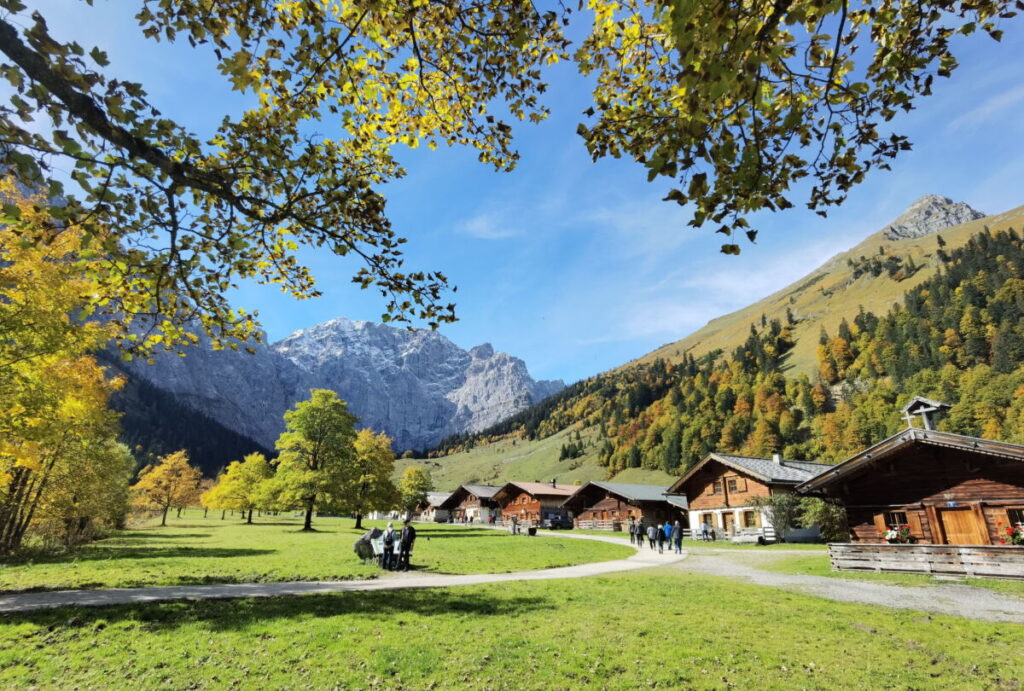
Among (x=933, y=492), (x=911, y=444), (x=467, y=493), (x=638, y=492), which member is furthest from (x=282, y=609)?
(x=467, y=493)

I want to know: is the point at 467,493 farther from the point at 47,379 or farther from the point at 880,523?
the point at 47,379

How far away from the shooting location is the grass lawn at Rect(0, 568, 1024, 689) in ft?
25.1

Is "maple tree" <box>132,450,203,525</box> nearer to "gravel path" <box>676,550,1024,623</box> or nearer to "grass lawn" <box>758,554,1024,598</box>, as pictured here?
"grass lawn" <box>758,554,1024,598</box>

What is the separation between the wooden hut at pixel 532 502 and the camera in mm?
76938

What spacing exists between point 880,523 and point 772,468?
73.9 feet

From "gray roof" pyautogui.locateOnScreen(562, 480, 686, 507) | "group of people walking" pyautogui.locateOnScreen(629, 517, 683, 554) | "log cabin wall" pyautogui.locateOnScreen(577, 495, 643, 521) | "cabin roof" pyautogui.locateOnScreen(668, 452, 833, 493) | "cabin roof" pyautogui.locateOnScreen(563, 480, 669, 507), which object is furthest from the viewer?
"log cabin wall" pyautogui.locateOnScreen(577, 495, 643, 521)

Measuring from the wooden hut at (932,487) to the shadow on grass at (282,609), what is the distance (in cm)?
2099

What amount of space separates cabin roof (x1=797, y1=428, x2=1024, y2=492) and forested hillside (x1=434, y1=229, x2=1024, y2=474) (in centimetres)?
11339

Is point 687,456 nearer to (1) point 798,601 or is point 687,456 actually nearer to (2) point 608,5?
(1) point 798,601

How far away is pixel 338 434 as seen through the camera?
150 ft

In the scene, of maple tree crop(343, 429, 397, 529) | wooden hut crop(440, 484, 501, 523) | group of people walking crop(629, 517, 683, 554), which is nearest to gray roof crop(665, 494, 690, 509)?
group of people walking crop(629, 517, 683, 554)

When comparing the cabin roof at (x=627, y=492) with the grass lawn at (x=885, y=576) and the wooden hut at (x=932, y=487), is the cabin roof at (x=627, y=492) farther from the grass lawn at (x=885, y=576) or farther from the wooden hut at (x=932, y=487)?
the grass lawn at (x=885, y=576)

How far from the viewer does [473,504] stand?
94.7m

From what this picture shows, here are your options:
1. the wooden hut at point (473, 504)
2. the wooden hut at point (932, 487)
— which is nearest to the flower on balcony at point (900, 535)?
the wooden hut at point (932, 487)
